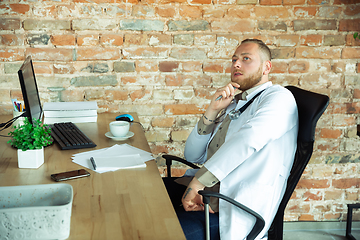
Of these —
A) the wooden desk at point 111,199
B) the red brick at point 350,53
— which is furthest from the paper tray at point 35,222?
the red brick at point 350,53

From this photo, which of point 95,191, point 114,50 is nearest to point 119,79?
point 114,50

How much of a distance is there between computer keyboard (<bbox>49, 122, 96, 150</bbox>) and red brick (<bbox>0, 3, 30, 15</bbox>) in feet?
2.68

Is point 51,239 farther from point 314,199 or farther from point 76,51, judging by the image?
point 314,199

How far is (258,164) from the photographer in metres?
1.46

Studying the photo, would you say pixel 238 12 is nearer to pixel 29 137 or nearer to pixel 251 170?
pixel 251 170

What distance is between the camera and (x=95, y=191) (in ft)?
3.87

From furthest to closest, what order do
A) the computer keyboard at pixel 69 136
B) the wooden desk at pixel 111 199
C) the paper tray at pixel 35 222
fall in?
the computer keyboard at pixel 69 136 < the wooden desk at pixel 111 199 < the paper tray at pixel 35 222

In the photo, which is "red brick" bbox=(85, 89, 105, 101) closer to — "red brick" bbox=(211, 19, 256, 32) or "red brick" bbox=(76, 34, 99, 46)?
"red brick" bbox=(76, 34, 99, 46)

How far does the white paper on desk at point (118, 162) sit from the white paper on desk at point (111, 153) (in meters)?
0.03

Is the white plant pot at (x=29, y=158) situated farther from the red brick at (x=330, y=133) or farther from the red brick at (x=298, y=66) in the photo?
the red brick at (x=330, y=133)

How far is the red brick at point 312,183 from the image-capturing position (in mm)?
2615

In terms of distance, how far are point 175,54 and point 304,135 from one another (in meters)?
1.26

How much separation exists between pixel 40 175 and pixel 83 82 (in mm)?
1138

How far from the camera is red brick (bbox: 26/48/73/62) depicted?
223 cm
